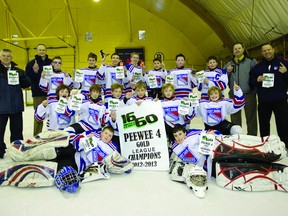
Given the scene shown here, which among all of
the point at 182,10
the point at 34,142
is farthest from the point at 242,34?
the point at 34,142

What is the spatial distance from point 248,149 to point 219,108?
2.90ft

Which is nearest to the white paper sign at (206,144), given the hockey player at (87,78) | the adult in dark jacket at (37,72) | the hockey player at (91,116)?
the hockey player at (91,116)

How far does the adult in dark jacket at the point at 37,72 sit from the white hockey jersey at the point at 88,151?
6.08 ft

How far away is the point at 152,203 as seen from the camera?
93.2 inches

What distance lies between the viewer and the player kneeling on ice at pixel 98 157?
9.70 ft

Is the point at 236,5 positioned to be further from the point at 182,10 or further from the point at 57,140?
the point at 57,140

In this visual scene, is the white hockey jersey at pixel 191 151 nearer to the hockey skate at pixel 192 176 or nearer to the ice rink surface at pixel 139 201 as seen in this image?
the hockey skate at pixel 192 176

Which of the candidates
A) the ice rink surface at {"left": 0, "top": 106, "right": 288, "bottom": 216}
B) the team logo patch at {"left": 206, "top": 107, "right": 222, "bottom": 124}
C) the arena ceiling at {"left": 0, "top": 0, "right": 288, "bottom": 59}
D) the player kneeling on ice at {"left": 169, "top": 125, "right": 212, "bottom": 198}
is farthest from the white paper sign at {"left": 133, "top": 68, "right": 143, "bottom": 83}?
the arena ceiling at {"left": 0, "top": 0, "right": 288, "bottom": 59}

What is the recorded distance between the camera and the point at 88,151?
313cm

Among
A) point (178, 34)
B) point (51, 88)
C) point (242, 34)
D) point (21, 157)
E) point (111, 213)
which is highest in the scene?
point (178, 34)

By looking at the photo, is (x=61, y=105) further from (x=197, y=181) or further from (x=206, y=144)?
(x=197, y=181)

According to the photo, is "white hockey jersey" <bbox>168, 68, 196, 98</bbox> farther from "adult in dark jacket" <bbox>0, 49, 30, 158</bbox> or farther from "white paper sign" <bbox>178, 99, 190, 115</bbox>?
"adult in dark jacket" <bbox>0, 49, 30, 158</bbox>

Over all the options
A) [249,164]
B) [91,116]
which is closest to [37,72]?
[91,116]

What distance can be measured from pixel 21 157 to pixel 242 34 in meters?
11.1
